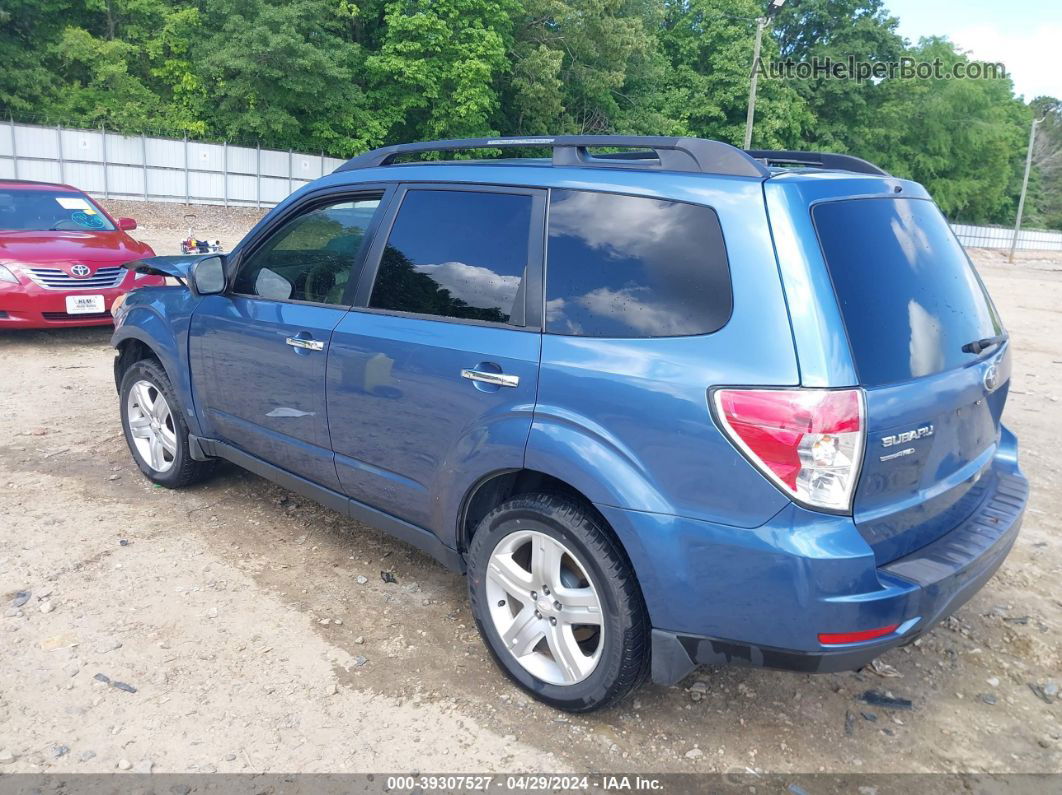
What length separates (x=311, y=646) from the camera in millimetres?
3406


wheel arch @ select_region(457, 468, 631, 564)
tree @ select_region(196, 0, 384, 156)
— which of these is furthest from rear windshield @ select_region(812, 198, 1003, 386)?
tree @ select_region(196, 0, 384, 156)

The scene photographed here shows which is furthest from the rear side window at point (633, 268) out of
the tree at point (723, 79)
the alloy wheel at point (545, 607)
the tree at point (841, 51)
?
the tree at point (841, 51)

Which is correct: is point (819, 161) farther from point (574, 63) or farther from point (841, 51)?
point (841, 51)

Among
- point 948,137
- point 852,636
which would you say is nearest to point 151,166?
point 852,636

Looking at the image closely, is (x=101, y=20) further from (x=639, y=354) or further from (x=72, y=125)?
(x=639, y=354)

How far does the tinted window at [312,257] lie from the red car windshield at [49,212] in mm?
6206

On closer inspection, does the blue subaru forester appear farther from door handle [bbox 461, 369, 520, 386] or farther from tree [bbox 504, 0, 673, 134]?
tree [bbox 504, 0, 673, 134]

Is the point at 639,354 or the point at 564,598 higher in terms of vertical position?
the point at 639,354

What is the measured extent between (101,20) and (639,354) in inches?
1570

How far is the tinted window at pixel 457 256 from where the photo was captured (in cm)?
308

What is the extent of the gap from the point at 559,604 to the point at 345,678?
36.2 inches

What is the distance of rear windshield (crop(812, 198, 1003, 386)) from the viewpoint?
2.49 metres

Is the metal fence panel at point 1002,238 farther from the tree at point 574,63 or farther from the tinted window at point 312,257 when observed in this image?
the tinted window at point 312,257

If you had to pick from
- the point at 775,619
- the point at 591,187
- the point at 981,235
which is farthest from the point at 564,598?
the point at 981,235
